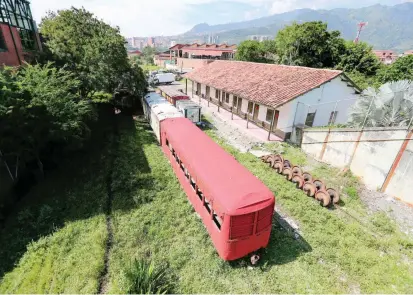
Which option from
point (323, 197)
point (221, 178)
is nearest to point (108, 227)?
point (221, 178)

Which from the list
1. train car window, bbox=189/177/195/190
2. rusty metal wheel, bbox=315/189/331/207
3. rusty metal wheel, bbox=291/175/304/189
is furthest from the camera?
rusty metal wheel, bbox=291/175/304/189

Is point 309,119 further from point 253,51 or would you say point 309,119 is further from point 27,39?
point 253,51

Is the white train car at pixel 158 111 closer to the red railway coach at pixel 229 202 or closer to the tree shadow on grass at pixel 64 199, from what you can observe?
→ the tree shadow on grass at pixel 64 199

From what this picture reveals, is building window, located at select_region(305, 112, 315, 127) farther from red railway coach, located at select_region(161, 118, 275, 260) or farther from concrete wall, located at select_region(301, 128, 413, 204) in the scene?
red railway coach, located at select_region(161, 118, 275, 260)

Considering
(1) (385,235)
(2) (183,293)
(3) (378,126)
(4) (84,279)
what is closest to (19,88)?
(4) (84,279)

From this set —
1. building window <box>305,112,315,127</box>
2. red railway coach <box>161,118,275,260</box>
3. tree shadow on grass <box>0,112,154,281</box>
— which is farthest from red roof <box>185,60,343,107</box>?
tree shadow on grass <box>0,112,154,281</box>

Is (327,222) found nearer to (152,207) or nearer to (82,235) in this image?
(152,207)
